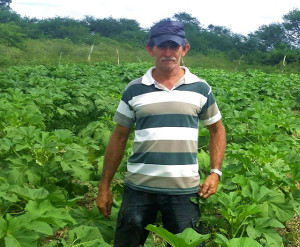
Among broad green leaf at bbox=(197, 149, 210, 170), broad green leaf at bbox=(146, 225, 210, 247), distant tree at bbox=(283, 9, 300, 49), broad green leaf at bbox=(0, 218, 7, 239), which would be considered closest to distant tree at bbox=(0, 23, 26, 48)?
broad green leaf at bbox=(197, 149, 210, 170)

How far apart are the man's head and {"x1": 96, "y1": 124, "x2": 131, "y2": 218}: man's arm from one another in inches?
24.9

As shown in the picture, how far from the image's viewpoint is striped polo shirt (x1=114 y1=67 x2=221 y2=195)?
8.34 ft

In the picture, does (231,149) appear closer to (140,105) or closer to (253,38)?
(140,105)

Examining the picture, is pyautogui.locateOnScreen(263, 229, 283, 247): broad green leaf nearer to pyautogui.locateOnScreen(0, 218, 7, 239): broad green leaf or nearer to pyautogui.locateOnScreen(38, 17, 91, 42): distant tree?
pyautogui.locateOnScreen(0, 218, 7, 239): broad green leaf

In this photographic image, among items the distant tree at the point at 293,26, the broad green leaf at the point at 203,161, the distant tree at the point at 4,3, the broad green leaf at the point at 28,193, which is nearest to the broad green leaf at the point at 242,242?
the broad green leaf at the point at 28,193

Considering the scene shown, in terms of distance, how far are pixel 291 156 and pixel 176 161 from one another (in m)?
1.73

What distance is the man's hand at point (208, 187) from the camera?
2672 millimetres

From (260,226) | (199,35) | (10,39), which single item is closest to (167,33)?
(260,226)

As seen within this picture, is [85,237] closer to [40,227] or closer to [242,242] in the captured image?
[40,227]

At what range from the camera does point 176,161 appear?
100 inches

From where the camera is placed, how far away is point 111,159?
282 centimetres

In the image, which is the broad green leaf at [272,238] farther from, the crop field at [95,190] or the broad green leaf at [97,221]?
the broad green leaf at [97,221]

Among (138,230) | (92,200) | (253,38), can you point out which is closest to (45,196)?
(138,230)

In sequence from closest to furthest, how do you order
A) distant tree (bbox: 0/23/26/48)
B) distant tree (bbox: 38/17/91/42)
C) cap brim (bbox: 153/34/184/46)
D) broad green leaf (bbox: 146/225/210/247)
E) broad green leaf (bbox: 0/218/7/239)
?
broad green leaf (bbox: 146/225/210/247) < broad green leaf (bbox: 0/218/7/239) < cap brim (bbox: 153/34/184/46) < distant tree (bbox: 0/23/26/48) < distant tree (bbox: 38/17/91/42)
